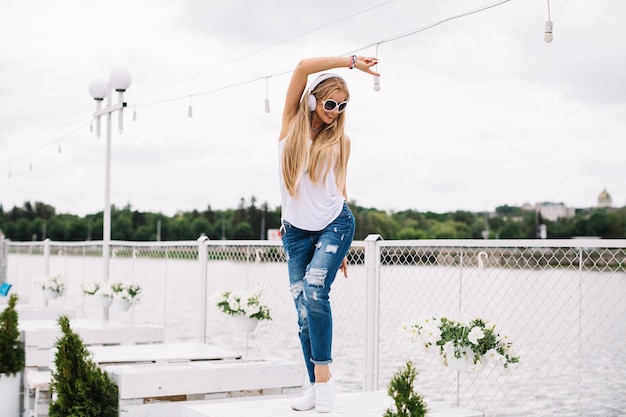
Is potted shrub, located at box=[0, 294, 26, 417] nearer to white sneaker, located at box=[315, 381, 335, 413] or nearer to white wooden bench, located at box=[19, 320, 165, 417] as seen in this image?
white wooden bench, located at box=[19, 320, 165, 417]

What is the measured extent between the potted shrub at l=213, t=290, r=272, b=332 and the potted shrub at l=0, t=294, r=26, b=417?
158 centimetres

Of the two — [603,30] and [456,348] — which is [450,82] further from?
[456,348]

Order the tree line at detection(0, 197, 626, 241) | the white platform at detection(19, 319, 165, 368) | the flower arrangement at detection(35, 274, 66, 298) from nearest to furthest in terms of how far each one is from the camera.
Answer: the white platform at detection(19, 319, 165, 368), the flower arrangement at detection(35, 274, 66, 298), the tree line at detection(0, 197, 626, 241)

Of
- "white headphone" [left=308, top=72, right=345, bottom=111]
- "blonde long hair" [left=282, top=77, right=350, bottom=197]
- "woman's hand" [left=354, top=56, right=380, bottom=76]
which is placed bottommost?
"blonde long hair" [left=282, top=77, right=350, bottom=197]

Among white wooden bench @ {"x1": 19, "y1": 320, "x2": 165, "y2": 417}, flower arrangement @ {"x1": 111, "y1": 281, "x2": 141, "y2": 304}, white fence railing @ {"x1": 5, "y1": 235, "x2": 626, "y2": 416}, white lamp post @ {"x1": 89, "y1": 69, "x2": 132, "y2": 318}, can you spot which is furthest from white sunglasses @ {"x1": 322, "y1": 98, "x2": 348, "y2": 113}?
white lamp post @ {"x1": 89, "y1": 69, "x2": 132, "y2": 318}

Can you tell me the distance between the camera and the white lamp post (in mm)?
8969

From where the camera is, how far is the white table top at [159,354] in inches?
205

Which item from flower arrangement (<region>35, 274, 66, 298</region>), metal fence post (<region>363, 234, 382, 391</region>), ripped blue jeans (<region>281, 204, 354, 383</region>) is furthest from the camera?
flower arrangement (<region>35, 274, 66, 298</region>)

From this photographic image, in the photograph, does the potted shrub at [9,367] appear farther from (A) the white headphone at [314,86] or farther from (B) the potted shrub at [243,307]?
(A) the white headphone at [314,86]

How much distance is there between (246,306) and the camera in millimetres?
5711

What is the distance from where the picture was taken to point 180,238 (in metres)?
50.7

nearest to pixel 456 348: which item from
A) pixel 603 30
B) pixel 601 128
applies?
pixel 603 30

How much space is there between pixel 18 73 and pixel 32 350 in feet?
45.4

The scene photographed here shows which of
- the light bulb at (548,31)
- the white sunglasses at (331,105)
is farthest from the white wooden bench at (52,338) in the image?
the light bulb at (548,31)
